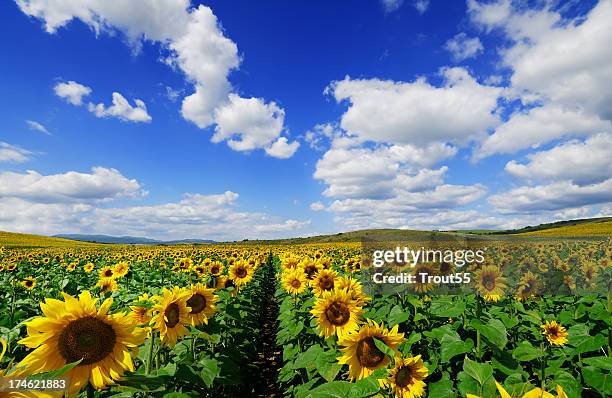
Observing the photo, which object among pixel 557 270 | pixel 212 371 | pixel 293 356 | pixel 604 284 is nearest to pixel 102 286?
pixel 293 356

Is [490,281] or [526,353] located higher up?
[490,281]

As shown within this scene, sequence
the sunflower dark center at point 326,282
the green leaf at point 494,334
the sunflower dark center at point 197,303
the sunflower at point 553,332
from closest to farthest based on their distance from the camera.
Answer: the green leaf at point 494,334
the sunflower dark center at point 197,303
the sunflower at point 553,332
the sunflower dark center at point 326,282

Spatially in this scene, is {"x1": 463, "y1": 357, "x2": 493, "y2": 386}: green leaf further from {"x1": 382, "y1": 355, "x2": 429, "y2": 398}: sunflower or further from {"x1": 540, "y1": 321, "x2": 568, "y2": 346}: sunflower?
{"x1": 540, "y1": 321, "x2": 568, "y2": 346}: sunflower

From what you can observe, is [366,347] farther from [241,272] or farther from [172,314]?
[241,272]

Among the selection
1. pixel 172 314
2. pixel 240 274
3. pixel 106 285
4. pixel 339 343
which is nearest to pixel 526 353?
pixel 339 343

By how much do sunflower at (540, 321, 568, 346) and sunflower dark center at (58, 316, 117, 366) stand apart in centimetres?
601

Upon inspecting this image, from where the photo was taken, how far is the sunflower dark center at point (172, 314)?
4.00 metres

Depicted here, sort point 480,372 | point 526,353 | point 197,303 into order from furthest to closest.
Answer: point 197,303, point 526,353, point 480,372

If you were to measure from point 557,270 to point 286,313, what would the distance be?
22.5ft

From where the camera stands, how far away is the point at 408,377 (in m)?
3.34

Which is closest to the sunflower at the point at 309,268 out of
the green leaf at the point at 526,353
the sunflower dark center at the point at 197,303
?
the sunflower dark center at the point at 197,303

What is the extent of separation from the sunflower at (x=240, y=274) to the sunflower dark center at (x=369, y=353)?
5.71 metres

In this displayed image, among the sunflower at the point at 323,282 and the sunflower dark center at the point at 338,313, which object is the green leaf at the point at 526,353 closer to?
the sunflower dark center at the point at 338,313

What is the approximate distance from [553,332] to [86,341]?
6532 millimetres
